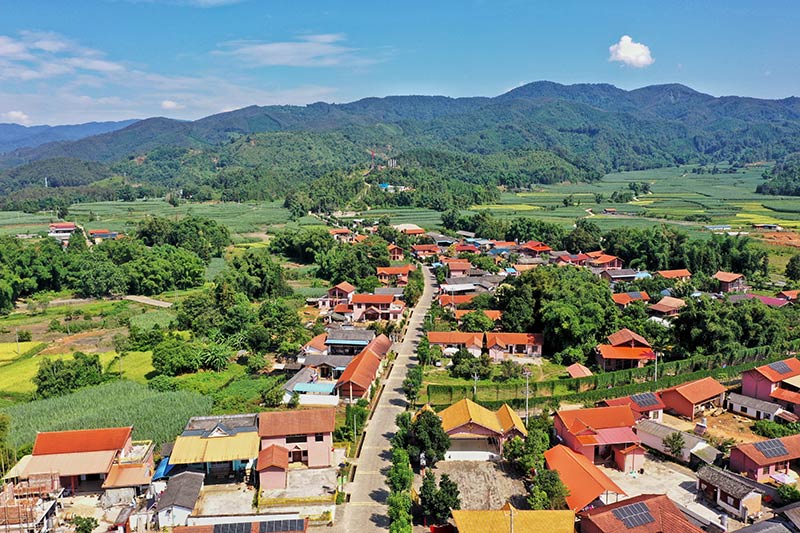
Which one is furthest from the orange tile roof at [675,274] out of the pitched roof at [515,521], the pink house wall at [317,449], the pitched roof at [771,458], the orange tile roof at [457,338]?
the pitched roof at [515,521]

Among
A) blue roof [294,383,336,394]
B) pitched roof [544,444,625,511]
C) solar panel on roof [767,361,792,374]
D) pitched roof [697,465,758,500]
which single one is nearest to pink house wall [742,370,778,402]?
solar panel on roof [767,361,792,374]

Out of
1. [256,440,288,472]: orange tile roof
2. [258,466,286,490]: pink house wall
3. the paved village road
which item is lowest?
the paved village road

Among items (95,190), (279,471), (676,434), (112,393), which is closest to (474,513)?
(279,471)

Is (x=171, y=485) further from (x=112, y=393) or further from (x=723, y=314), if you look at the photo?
(x=723, y=314)

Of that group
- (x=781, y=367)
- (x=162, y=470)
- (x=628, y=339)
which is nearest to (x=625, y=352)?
(x=628, y=339)

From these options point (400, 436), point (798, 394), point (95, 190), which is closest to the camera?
point (400, 436)

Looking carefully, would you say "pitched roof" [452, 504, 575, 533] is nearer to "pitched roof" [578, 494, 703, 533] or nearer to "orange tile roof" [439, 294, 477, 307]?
"pitched roof" [578, 494, 703, 533]
